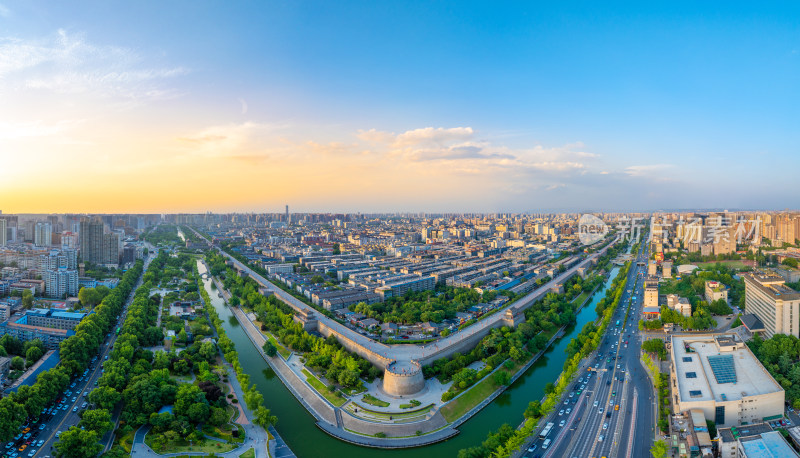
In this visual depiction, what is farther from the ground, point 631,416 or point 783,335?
point 783,335

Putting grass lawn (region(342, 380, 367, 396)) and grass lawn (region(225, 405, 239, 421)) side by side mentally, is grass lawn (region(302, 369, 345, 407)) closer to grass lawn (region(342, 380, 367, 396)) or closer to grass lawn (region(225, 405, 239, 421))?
grass lawn (region(342, 380, 367, 396))

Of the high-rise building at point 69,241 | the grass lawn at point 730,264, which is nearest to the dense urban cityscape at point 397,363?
the grass lawn at point 730,264

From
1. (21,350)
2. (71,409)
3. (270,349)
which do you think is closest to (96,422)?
(71,409)

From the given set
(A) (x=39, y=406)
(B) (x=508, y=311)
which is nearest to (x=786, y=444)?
(B) (x=508, y=311)

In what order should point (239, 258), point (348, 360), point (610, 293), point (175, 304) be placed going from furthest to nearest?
1. point (239, 258)
2. point (610, 293)
3. point (175, 304)
4. point (348, 360)

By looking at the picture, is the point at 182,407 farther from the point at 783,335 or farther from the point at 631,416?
the point at 783,335

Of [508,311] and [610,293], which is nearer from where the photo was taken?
[508,311]

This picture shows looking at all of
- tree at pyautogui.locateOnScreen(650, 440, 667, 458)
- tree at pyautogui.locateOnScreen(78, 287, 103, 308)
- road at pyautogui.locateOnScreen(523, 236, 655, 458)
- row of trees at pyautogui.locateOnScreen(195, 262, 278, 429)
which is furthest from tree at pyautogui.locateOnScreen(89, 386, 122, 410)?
tree at pyautogui.locateOnScreen(78, 287, 103, 308)
